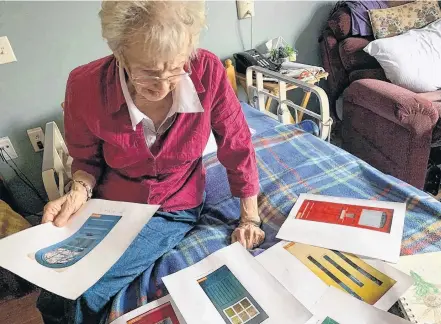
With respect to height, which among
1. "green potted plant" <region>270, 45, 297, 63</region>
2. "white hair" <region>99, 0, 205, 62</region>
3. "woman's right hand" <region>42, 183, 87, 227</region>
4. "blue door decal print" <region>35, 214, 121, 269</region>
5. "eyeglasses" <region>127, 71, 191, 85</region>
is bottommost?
"blue door decal print" <region>35, 214, 121, 269</region>

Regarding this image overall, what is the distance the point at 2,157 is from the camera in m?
1.84

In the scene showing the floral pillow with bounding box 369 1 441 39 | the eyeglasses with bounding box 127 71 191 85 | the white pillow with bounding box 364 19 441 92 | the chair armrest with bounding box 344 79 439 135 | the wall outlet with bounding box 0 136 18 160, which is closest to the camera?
the eyeglasses with bounding box 127 71 191 85

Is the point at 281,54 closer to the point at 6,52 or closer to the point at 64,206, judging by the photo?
the point at 6,52

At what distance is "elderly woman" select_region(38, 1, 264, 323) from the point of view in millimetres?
→ 733

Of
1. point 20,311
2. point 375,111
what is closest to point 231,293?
point 20,311

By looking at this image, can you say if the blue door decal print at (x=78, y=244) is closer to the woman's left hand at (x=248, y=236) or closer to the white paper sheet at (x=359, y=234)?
the woman's left hand at (x=248, y=236)

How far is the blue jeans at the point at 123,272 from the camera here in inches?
32.1

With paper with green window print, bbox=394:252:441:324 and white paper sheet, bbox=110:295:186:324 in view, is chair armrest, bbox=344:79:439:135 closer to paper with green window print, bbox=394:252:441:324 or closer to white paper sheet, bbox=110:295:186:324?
paper with green window print, bbox=394:252:441:324

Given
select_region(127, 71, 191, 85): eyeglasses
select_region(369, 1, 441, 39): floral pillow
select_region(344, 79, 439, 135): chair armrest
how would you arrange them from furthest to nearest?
1. select_region(369, 1, 441, 39): floral pillow
2. select_region(344, 79, 439, 135): chair armrest
3. select_region(127, 71, 191, 85): eyeglasses

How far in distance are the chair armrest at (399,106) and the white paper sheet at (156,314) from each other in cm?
142

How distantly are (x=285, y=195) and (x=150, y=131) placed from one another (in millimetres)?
474

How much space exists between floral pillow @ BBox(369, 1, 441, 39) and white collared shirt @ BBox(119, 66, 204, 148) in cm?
176

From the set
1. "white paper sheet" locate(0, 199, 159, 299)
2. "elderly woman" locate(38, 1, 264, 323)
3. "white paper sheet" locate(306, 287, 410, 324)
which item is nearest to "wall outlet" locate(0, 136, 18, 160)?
"elderly woman" locate(38, 1, 264, 323)

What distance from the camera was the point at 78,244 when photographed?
33.2 inches
